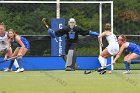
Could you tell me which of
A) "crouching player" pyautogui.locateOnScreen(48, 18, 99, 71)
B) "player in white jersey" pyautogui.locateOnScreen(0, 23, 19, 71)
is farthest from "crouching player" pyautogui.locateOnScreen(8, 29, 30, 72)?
"crouching player" pyautogui.locateOnScreen(48, 18, 99, 71)

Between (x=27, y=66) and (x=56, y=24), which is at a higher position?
(x=56, y=24)

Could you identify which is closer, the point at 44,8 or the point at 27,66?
the point at 27,66

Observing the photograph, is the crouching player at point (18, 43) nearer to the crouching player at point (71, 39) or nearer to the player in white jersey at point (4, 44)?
the player in white jersey at point (4, 44)

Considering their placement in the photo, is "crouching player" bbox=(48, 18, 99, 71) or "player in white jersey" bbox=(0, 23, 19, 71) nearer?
"crouching player" bbox=(48, 18, 99, 71)

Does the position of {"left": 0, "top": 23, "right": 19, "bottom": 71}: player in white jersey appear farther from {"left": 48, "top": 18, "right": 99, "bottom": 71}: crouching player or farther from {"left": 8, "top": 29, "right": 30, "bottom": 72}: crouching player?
{"left": 48, "top": 18, "right": 99, "bottom": 71}: crouching player

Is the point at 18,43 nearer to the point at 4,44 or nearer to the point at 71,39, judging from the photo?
the point at 4,44

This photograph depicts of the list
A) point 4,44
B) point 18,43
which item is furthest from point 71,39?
point 4,44

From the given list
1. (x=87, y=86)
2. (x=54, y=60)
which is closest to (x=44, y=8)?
(x=54, y=60)

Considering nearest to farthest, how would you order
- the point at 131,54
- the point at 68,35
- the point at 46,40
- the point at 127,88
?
the point at 127,88 < the point at 68,35 < the point at 131,54 < the point at 46,40

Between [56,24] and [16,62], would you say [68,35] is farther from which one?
[56,24]

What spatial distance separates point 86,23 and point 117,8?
17.5 feet

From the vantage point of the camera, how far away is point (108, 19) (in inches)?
1687

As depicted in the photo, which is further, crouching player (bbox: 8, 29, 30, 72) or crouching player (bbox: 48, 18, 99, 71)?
crouching player (bbox: 8, 29, 30, 72)

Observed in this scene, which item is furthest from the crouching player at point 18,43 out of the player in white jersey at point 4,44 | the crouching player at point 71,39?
the crouching player at point 71,39
